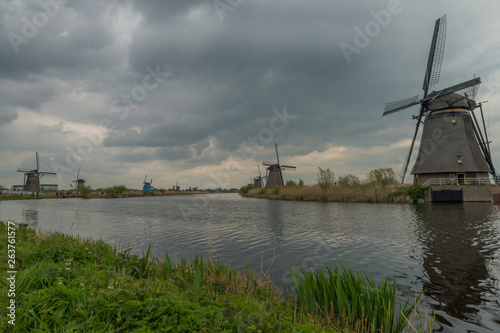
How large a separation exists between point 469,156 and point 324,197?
19.4m

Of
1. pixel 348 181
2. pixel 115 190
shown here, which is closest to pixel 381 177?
pixel 348 181

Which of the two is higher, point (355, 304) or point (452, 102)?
point (452, 102)

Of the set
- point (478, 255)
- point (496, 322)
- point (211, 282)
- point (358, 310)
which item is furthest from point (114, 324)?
point (478, 255)

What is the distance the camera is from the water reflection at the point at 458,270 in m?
5.64

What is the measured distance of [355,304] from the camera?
4246mm

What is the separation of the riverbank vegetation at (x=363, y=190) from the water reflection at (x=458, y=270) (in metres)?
20.4

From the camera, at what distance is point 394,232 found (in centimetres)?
1418

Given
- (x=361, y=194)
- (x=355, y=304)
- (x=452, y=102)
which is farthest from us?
(x=361, y=194)

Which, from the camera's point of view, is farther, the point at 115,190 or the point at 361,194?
the point at 115,190

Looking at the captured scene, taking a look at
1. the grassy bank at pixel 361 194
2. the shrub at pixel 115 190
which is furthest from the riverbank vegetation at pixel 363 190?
the shrub at pixel 115 190

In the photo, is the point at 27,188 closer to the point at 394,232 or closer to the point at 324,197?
the point at 324,197

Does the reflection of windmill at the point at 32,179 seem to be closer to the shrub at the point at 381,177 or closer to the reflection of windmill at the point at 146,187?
the reflection of windmill at the point at 146,187

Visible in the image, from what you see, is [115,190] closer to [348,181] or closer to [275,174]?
[275,174]

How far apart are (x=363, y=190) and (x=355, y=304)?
37141 millimetres
